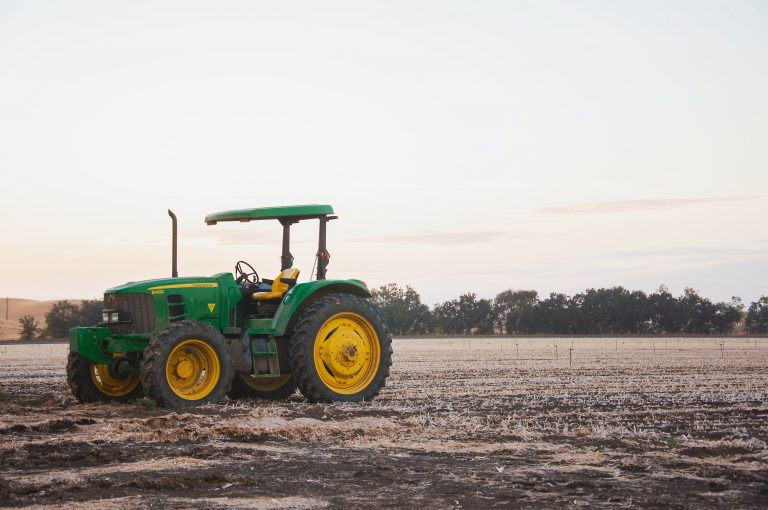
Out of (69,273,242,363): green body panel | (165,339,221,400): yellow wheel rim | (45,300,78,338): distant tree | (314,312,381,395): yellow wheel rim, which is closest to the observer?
(165,339,221,400): yellow wheel rim

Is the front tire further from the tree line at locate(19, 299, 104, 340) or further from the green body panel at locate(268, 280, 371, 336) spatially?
the tree line at locate(19, 299, 104, 340)

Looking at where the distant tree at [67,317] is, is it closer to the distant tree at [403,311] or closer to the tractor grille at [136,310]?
the distant tree at [403,311]

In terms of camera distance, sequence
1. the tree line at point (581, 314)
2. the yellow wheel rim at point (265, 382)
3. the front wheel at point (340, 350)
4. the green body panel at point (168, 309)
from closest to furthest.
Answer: the green body panel at point (168, 309) < the front wheel at point (340, 350) < the yellow wheel rim at point (265, 382) < the tree line at point (581, 314)

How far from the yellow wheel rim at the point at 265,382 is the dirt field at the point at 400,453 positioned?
83 centimetres

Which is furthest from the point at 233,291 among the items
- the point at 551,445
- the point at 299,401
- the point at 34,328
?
the point at 34,328

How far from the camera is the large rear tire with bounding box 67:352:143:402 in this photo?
15828mm

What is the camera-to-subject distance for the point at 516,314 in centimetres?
10906

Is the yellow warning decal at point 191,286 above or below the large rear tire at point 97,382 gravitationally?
above

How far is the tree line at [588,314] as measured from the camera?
10425 centimetres

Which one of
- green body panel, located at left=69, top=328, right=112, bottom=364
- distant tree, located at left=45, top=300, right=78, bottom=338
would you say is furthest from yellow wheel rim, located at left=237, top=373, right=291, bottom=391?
distant tree, located at left=45, top=300, right=78, bottom=338

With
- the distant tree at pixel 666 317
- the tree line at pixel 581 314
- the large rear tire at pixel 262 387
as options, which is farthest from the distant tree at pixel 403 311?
the large rear tire at pixel 262 387

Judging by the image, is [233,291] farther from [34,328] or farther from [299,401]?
[34,328]

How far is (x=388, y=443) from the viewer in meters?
10.8

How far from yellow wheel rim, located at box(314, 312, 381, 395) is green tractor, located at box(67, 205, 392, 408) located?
0.02 metres
